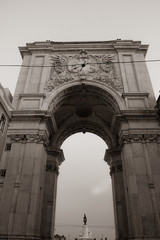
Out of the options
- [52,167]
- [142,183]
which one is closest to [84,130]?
[52,167]

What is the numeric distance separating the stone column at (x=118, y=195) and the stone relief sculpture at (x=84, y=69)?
752 cm

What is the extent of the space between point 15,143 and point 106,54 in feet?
43.3

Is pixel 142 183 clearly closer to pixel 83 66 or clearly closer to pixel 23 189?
pixel 23 189

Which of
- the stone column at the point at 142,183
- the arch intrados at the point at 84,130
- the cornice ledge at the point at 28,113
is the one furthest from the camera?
the arch intrados at the point at 84,130

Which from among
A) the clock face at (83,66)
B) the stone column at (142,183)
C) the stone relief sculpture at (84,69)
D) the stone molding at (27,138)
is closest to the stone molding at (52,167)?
the stone molding at (27,138)

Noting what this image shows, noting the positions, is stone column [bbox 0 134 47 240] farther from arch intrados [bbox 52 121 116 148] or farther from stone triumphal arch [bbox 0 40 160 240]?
arch intrados [bbox 52 121 116 148]

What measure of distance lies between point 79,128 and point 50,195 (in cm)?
866

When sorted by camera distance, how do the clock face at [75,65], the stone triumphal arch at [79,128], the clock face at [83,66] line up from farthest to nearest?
the clock face at [75,65]
the clock face at [83,66]
the stone triumphal arch at [79,128]

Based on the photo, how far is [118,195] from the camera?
1864 centimetres

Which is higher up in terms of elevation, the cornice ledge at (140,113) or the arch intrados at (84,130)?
the arch intrados at (84,130)

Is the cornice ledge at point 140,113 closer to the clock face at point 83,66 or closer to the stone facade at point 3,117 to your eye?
the clock face at point 83,66

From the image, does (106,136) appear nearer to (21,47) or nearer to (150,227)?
(150,227)

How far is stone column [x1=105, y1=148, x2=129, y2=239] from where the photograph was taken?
57.1ft

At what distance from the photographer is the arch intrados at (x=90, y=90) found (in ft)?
54.5
